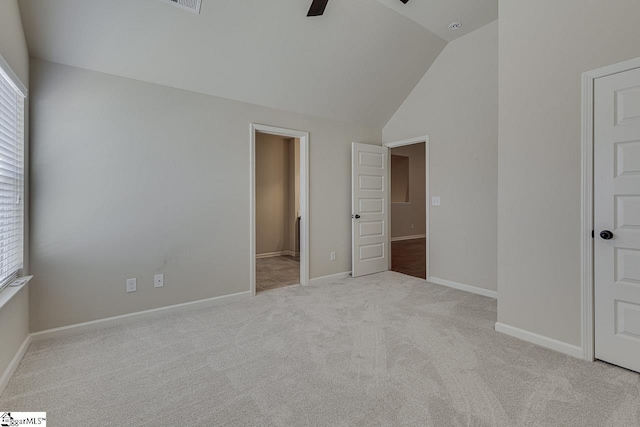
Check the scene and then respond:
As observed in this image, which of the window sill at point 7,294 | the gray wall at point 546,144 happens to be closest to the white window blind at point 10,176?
the window sill at point 7,294

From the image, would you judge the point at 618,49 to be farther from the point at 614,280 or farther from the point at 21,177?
the point at 21,177

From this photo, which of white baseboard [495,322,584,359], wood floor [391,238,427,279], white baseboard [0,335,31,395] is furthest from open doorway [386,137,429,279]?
white baseboard [0,335,31,395]

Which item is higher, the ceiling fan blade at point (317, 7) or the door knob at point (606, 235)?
the ceiling fan blade at point (317, 7)

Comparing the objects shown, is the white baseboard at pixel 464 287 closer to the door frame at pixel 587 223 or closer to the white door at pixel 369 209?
the white door at pixel 369 209

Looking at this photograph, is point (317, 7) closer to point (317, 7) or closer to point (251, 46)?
point (317, 7)

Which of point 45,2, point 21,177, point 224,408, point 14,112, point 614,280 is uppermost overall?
point 45,2

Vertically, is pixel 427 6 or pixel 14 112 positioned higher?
pixel 427 6

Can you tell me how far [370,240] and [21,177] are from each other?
4.01 m

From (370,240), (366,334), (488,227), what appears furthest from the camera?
(370,240)

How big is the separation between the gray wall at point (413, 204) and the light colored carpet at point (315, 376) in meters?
5.86

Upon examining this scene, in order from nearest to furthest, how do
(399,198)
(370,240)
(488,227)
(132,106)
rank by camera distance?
(132,106) → (488,227) → (370,240) → (399,198)

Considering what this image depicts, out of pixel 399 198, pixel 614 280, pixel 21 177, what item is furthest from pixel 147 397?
pixel 399 198

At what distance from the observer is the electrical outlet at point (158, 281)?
3.04m

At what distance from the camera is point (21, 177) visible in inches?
90.7
